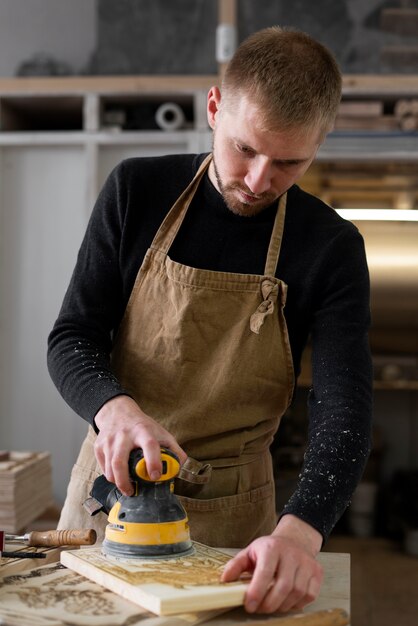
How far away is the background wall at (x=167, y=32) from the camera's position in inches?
155

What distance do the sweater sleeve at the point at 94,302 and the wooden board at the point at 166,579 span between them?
41 cm

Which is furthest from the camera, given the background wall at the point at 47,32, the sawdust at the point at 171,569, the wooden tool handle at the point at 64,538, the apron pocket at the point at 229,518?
the background wall at the point at 47,32

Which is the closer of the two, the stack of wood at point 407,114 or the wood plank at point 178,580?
the wood plank at point 178,580

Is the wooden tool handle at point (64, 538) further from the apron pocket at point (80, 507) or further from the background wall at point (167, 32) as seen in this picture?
the background wall at point (167, 32)

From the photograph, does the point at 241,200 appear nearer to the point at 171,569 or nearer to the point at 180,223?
the point at 180,223

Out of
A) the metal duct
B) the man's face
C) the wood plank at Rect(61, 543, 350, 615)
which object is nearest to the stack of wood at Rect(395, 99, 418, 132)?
the metal duct

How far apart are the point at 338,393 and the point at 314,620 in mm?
548

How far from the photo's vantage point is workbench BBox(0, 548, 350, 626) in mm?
1253

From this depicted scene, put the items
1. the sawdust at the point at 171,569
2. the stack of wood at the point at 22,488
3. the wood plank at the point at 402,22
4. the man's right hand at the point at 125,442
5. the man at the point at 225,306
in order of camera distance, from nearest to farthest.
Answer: the sawdust at the point at 171,569 → the man's right hand at the point at 125,442 → the man at the point at 225,306 → the stack of wood at the point at 22,488 → the wood plank at the point at 402,22

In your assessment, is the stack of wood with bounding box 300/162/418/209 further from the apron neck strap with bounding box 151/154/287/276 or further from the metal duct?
the apron neck strap with bounding box 151/154/287/276

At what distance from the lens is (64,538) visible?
1.61 metres

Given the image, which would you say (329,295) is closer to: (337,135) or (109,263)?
(109,263)

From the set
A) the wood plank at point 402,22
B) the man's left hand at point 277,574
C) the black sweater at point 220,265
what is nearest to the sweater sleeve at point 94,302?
the black sweater at point 220,265

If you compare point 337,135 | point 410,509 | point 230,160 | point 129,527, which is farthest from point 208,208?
point 410,509
